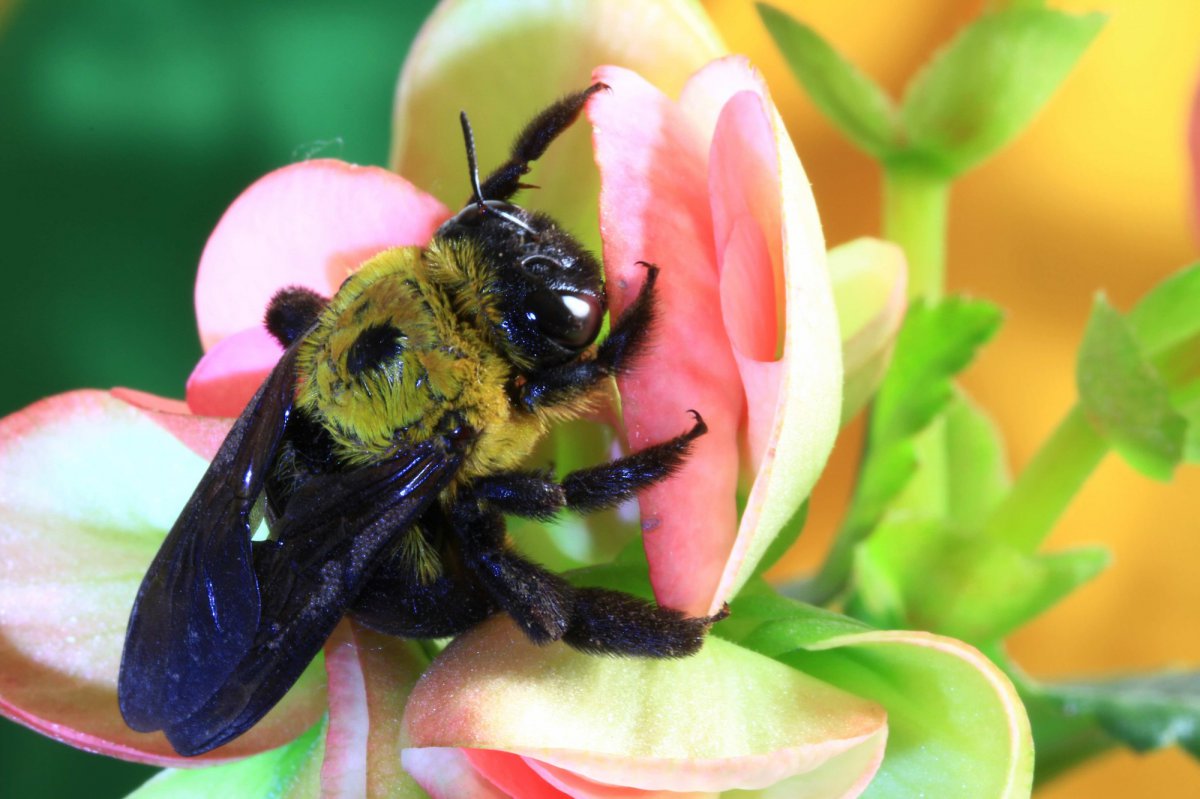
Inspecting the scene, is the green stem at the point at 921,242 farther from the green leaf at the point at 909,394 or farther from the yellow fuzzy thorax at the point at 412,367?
the yellow fuzzy thorax at the point at 412,367

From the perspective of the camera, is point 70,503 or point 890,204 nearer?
point 70,503

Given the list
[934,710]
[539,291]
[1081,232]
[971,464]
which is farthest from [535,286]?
[1081,232]

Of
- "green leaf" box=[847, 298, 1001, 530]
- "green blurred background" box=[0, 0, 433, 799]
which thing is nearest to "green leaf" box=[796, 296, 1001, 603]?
"green leaf" box=[847, 298, 1001, 530]

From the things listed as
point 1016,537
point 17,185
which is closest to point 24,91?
point 17,185

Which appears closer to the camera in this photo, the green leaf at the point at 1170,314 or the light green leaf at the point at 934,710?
the light green leaf at the point at 934,710

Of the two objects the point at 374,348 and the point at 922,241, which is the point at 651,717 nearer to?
the point at 374,348

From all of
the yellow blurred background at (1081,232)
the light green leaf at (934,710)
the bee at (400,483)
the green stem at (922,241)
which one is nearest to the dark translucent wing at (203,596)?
the bee at (400,483)

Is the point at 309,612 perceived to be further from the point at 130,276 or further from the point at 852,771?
the point at 130,276
